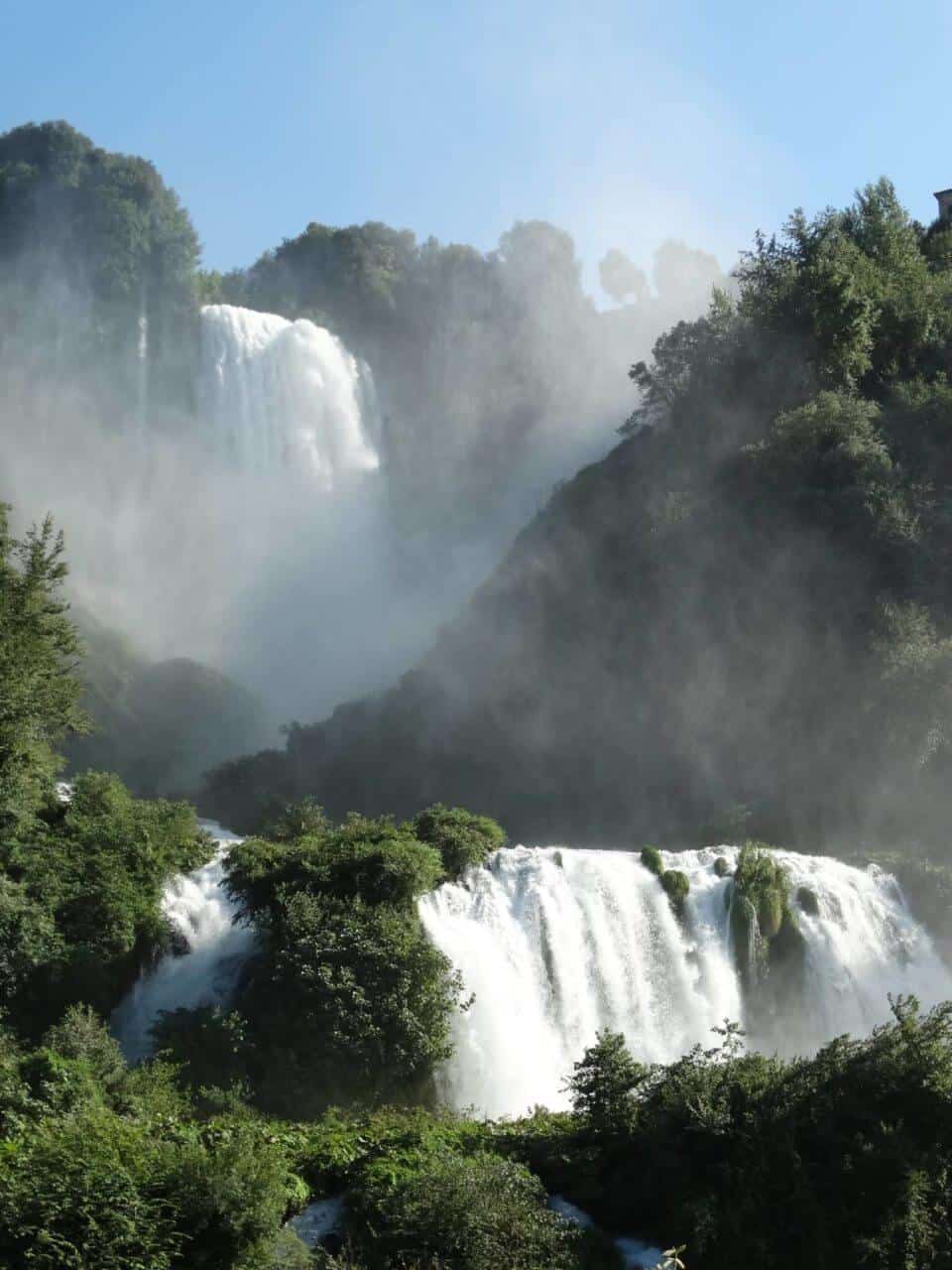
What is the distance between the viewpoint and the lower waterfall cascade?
925 inches

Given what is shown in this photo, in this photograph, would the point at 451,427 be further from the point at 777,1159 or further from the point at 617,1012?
the point at 777,1159

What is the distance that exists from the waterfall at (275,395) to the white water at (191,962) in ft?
132

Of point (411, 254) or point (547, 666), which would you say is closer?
point (547, 666)

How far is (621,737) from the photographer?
42.3 m

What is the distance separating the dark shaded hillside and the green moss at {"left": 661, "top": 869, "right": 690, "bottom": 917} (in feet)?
33.3

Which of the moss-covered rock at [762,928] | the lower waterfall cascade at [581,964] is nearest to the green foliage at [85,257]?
the lower waterfall cascade at [581,964]

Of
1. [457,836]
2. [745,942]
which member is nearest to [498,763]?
[745,942]

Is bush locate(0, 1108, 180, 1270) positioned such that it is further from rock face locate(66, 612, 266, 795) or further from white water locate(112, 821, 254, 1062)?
rock face locate(66, 612, 266, 795)

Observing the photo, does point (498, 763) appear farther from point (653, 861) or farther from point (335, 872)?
point (335, 872)

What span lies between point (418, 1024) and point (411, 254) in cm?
6274

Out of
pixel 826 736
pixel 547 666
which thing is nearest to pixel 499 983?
pixel 826 736

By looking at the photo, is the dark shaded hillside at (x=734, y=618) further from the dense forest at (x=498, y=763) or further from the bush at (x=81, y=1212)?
the bush at (x=81, y=1212)

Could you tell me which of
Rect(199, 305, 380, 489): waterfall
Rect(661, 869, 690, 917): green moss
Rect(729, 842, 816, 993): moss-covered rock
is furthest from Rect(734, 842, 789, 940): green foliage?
Rect(199, 305, 380, 489): waterfall

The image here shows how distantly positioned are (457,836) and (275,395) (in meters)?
42.7
